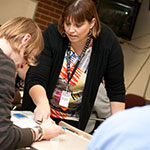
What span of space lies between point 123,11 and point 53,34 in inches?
129

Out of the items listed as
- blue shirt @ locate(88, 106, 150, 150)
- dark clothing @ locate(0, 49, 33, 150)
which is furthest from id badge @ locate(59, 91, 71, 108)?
blue shirt @ locate(88, 106, 150, 150)

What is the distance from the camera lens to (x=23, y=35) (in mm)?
1074

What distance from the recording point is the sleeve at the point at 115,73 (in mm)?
1701

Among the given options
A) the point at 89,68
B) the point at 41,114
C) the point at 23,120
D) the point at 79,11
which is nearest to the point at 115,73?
the point at 89,68

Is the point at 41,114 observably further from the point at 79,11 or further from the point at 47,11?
the point at 47,11

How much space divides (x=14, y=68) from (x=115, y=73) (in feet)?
2.98

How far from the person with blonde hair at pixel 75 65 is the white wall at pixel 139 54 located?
3.34 metres

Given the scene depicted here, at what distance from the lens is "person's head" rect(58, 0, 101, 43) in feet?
4.91

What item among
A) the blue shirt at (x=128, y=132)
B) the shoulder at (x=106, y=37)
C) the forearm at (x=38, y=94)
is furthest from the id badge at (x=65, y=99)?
the blue shirt at (x=128, y=132)

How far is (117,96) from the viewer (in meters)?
1.76

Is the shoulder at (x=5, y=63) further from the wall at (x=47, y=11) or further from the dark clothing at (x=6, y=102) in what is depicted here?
the wall at (x=47, y=11)

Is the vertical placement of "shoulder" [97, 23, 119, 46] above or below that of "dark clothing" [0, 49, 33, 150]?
above

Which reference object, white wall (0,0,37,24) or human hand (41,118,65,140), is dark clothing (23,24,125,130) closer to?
human hand (41,118,65,140)

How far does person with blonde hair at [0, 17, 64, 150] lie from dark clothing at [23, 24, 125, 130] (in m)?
0.37
